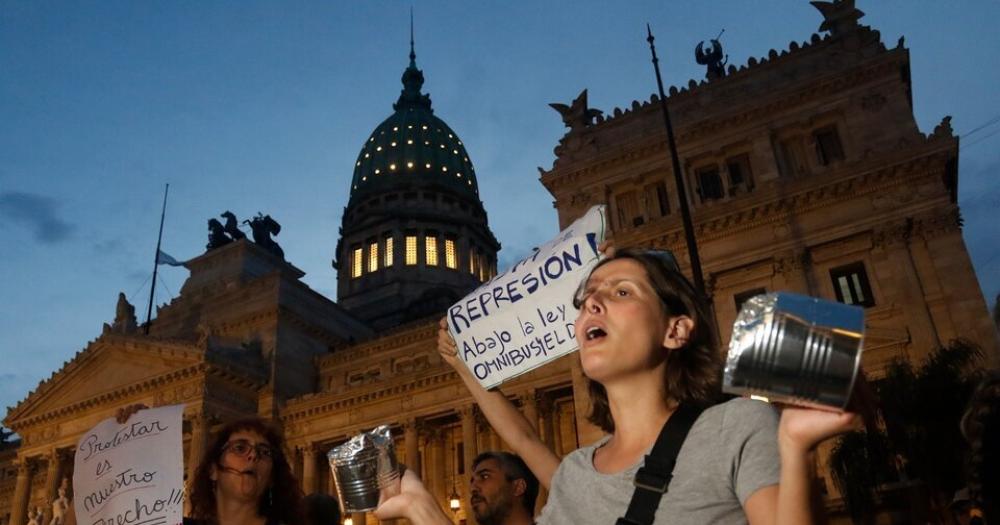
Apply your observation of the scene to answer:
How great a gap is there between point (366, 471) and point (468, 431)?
2862 cm

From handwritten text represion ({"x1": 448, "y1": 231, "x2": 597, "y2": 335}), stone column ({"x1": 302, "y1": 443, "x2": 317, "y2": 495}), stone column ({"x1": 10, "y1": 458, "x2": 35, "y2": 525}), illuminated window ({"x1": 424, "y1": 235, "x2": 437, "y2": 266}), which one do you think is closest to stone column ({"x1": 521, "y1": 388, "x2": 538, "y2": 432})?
stone column ({"x1": 302, "y1": 443, "x2": 317, "y2": 495})

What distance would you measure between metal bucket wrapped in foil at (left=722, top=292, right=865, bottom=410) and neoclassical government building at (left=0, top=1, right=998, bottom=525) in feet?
65.8

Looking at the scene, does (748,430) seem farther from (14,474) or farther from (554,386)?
(14,474)

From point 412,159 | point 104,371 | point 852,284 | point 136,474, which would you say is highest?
point 412,159

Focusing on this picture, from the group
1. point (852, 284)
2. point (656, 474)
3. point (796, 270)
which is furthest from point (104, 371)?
point (656, 474)

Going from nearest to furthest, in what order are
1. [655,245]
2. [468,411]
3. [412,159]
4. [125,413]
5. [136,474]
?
[136,474] < [125,413] < [655,245] < [468,411] < [412,159]

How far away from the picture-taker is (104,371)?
37.7 meters

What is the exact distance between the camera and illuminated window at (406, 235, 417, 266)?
65.7m

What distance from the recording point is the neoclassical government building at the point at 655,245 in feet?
72.9

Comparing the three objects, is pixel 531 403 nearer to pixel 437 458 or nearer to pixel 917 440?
pixel 437 458

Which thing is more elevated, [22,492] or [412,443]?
[22,492]

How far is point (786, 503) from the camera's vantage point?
187cm

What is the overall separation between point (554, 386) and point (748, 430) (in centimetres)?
2782

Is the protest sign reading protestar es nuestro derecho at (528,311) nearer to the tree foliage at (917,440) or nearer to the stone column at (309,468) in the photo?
the tree foliage at (917,440)
